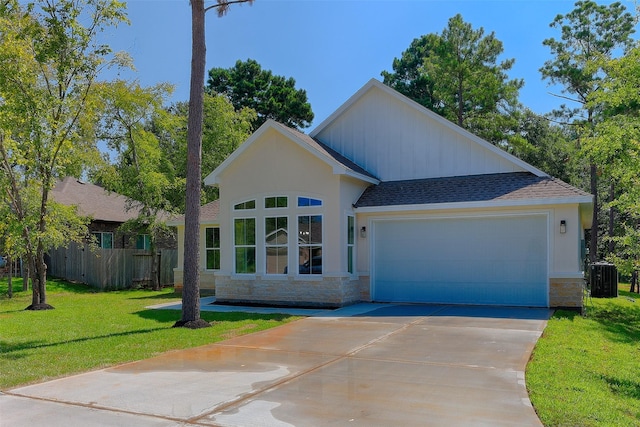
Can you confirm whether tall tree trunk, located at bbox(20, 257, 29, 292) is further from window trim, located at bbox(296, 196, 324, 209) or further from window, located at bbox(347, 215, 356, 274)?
window, located at bbox(347, 215, 356, 274)

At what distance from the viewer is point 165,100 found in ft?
78.2

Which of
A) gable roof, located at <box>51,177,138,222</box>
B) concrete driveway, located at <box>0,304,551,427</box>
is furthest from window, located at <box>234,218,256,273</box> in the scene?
gable roof, located at <box>51,177,138,222</box>

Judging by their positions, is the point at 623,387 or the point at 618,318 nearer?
the point at 623,387

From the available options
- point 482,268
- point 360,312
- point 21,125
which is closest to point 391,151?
point 482,268

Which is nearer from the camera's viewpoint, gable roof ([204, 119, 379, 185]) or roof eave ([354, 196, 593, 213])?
roof eave ([354, 196, 593, 213])

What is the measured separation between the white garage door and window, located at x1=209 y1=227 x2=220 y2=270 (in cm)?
641

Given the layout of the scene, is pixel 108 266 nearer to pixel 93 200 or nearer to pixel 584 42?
pixel 93 200

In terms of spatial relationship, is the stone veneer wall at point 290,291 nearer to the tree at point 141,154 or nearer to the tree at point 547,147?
the tree at point 141,154

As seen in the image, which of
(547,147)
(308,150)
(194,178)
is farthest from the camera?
(547,147)

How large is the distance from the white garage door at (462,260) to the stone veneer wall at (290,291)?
1400 millimetres

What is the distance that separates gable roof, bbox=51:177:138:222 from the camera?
85.7ft

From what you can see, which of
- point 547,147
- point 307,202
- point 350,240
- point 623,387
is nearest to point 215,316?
point 307,202

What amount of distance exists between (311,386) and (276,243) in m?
8.69

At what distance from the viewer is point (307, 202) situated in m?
14.4
